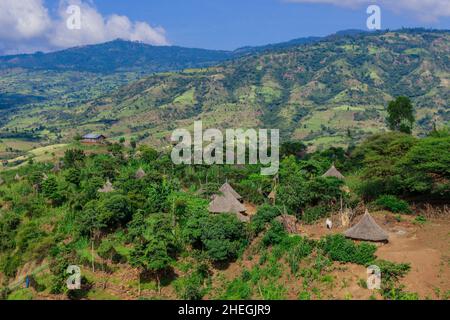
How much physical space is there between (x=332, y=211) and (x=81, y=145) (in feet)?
160

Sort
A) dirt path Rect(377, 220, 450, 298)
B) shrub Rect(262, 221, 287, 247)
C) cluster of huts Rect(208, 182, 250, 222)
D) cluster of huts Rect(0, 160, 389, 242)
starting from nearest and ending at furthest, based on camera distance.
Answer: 1. dirt path Rect(377, 220, 450, 298)
2. cluster of huts Rect(0, 160, 389, 242)
3. shrub Rect(262, 221, 287, 247)
4. cluster of huts Rect(208, 182, 250, 222)

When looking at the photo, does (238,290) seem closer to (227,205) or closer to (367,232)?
(367,232)

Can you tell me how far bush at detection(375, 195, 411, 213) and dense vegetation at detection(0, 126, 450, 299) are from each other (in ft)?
0.24

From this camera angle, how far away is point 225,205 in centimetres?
3522

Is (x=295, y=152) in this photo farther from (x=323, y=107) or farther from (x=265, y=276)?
(x=323, y=107)

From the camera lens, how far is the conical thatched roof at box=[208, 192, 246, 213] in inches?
1379

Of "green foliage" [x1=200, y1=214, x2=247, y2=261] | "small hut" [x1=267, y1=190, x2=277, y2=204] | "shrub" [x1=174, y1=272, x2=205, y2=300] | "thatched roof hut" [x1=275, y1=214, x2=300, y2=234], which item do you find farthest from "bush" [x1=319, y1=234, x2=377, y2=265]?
"small hut" [x1=267, y1=190, x2=277, y2=204]

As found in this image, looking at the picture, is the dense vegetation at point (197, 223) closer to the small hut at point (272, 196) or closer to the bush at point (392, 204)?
the bush at point (392, 204)

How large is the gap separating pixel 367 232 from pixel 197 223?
10.5 m

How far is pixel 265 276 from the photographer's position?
85.8ft

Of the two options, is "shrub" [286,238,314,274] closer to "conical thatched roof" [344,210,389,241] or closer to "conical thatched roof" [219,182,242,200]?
"conical thatched roof" [344,210,389,241]

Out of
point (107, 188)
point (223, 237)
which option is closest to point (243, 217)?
point (223, 237)

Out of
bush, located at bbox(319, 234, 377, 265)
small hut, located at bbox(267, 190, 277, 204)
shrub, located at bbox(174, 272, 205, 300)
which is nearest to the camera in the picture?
bush, located at bbox(319, 234, 377, 265)
